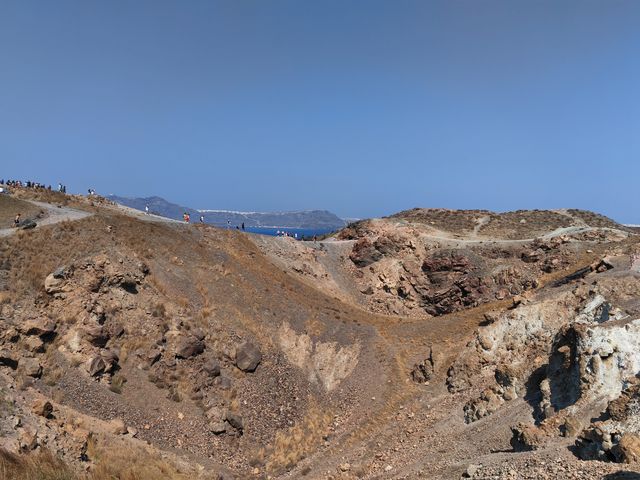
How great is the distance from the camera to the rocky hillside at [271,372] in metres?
18.4

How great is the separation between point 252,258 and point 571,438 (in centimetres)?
3137

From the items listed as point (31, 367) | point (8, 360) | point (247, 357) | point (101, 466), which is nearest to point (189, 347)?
point (247, 357)

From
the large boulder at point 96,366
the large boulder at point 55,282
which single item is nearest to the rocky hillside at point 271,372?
the large boulder at point 96,366

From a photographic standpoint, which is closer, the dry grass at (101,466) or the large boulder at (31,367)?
the dry grass at (101,466)

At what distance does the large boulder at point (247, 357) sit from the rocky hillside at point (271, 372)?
0.09 metres

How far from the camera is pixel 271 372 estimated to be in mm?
30141

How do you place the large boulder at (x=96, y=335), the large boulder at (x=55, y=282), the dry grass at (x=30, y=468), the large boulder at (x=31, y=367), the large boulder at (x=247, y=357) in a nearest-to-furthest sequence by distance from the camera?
the dry grass at (x=30, y=468) → the large boulder at (x=31, y=367) → the large boulder at (x=96, y=335) → the large boulder at (x=55, y=282) → the large boulder at (x=247, y=357)

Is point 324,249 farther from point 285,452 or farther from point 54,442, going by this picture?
point 54,442

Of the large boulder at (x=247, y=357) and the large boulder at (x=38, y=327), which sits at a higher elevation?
the large boulder at (x=38, y=327)

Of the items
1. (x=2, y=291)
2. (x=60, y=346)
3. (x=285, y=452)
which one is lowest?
(x=285, y=452)

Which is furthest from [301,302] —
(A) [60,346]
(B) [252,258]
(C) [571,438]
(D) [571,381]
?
(C) [571,438]

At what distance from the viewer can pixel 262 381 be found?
29234 millimetres

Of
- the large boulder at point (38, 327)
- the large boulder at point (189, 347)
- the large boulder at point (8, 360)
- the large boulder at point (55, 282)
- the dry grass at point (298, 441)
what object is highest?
the large boulder at point (55, 282)

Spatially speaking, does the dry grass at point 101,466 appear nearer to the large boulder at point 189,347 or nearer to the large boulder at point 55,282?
the large boulder at point 189,347
